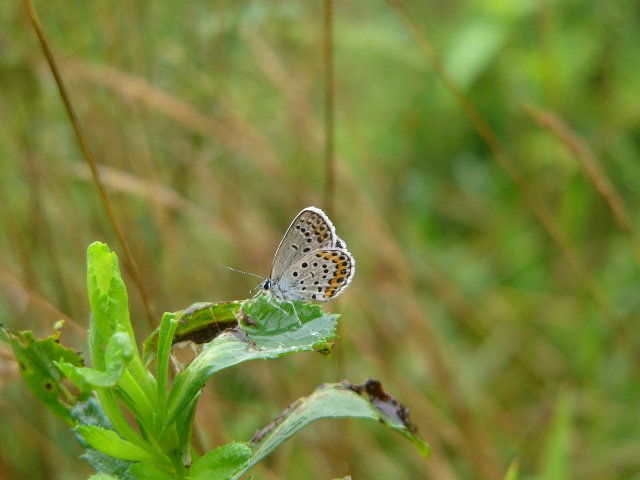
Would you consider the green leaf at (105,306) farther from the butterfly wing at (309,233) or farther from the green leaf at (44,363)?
the butterfly wing at (309,233)

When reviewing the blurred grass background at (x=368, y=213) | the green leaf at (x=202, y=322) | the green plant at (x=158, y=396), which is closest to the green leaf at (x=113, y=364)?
the green plant at (x=158, y=396)

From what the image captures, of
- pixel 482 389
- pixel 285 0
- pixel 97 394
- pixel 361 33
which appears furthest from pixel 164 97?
pixel 361 33

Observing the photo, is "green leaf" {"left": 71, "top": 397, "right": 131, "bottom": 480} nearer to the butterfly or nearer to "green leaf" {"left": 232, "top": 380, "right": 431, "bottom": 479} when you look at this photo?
"green leaf" {"left": 232, "top": 380, "right": 431, "bottom": 479}

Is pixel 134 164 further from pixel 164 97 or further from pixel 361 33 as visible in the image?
pixel 361 33

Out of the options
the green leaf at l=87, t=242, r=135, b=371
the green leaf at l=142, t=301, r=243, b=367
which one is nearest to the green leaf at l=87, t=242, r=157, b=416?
the green leaf at l=87, t=242, r=135, b=371

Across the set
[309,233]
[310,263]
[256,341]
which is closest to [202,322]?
[256,341]

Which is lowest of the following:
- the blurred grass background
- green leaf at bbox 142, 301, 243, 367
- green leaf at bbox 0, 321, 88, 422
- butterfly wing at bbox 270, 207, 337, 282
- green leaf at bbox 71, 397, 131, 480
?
green leaf at bbox 71, 397, 131, 480
